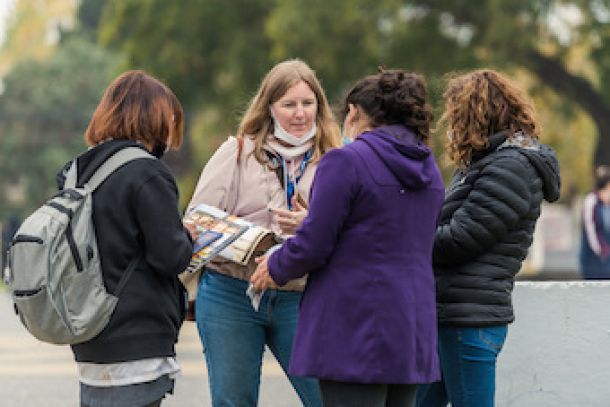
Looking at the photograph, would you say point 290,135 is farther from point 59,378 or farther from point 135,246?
point 59,378

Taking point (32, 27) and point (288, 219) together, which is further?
point (32, 27)

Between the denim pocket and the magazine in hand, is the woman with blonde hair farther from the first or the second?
the denim pocket

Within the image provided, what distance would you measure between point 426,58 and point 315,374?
794 inches

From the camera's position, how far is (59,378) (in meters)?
8.50

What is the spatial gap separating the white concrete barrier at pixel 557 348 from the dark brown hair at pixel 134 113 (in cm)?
239

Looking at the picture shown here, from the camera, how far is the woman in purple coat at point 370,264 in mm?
3373

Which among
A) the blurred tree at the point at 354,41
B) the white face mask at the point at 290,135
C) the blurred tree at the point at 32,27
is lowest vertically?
the white face mask at the point at 290,135

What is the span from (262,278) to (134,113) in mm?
682

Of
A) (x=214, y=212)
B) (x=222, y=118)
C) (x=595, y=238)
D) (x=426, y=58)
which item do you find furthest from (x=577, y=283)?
(x=222, y=118)

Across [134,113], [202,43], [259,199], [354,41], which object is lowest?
[259,199]

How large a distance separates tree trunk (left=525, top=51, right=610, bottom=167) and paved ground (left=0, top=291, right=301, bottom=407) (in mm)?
14629

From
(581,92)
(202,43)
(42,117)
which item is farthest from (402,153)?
(42,117)

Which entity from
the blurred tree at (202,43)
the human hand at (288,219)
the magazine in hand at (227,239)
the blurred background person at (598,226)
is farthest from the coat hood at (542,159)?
the blurred tree at (202,43)

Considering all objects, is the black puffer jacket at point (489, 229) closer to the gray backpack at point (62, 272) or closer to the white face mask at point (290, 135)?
the white face mask at point (290, 135)
